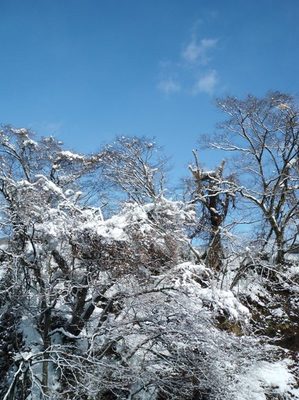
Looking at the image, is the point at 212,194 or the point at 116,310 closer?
the point at 116,310

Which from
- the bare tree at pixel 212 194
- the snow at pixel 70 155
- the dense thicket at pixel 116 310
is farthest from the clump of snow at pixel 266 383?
the snow at pixel 70 155

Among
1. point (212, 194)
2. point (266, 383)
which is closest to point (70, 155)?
point (212, 194)

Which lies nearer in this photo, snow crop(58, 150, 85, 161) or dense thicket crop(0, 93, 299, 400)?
dense thicket crop(0, 93, 299, 400)

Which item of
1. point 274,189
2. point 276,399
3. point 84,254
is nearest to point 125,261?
point 84,254

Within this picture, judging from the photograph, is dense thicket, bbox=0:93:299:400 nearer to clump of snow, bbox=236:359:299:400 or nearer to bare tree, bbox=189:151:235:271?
clump of snow, bbox=236:359:299:400

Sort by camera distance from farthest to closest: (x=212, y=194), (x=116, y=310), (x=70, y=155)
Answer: (x=212, y=194)
(x=70, y=155)
(x=116, y=310)

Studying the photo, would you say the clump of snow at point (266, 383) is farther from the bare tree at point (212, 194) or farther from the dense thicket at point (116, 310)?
the bare tree at point (212, 194)

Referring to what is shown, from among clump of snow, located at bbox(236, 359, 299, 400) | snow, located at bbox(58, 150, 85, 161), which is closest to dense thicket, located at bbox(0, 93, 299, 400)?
clump of snow, located at bbox(236, 359, 299, 400)

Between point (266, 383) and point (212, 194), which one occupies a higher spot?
point (212, 194)

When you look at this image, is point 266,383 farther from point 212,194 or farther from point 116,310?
point 212,194

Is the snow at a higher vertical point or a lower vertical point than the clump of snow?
higher

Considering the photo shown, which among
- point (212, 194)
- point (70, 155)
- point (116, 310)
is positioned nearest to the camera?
point (116, 310)

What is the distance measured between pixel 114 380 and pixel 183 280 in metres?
2.49

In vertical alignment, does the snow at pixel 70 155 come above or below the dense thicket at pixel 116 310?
above
